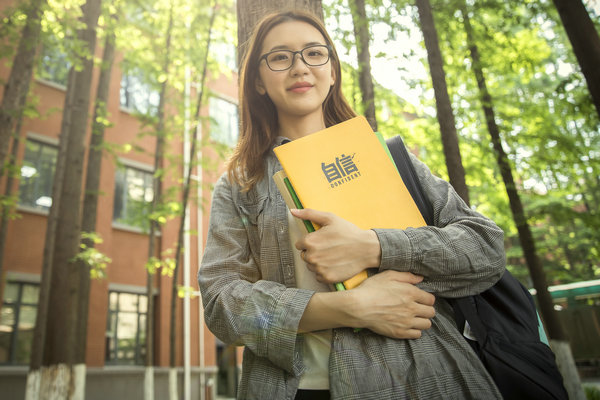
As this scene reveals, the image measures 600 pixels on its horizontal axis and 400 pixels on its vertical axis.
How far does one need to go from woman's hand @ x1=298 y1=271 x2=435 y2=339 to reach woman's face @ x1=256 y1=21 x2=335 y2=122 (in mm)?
780

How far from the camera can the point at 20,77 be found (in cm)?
643

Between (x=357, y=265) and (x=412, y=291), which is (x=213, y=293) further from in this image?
(x=412, y=291)

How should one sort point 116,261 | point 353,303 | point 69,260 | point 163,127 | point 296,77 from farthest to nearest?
point 116,261
point 163,127
point 69,260
point 296,77
point 353,303

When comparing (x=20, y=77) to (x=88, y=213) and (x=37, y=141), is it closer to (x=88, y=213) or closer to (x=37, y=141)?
(x=88, y=213)

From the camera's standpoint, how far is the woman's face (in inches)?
64.9

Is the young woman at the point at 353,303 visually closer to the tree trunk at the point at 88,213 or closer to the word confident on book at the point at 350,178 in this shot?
the word confident on book at the point at 350,178

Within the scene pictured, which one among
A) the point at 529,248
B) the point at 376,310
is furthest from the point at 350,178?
the point at 529,248

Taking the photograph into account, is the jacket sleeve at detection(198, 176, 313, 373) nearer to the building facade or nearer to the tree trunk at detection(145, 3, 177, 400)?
the building facade

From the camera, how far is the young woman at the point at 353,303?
3.85 feet

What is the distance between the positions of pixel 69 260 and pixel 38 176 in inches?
260

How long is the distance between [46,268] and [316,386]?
8.30m

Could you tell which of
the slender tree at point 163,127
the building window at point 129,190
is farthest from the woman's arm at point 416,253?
the building window at point 129,190

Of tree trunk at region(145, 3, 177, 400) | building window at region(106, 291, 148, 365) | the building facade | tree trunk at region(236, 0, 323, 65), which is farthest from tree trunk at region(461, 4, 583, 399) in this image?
building window at region(106, 291, 148, 365)

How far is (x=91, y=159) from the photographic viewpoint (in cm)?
964
